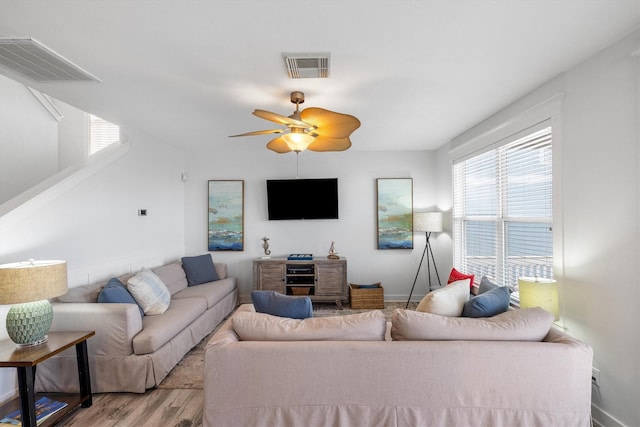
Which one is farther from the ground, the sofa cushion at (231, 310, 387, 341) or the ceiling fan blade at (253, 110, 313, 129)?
the ceiling fan blade at (253, 110, 313, 129)

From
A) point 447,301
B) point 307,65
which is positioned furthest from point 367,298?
point 307,65

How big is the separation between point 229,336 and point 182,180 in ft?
12.3

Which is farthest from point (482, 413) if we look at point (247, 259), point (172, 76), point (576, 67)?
point (247, 259)

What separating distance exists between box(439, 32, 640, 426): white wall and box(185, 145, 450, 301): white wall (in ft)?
8.73

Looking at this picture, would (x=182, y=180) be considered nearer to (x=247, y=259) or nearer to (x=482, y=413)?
(x=247, y=259)

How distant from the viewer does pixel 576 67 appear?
2131 millimetres

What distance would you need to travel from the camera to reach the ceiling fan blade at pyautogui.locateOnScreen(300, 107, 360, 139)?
6.67ft

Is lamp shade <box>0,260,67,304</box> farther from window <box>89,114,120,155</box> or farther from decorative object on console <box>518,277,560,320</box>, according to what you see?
decorative object on console <box>518,277,560,320</box>

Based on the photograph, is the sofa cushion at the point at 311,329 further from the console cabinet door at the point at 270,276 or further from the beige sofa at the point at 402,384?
the console cabinet door at the point at 270,276

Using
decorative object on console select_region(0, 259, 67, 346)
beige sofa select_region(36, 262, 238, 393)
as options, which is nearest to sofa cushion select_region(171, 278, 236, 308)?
beige sofa select_region(36, 262, 238, 393)

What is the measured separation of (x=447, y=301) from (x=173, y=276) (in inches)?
133

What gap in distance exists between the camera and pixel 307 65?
2.07m

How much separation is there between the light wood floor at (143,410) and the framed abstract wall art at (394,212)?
11.2 ft

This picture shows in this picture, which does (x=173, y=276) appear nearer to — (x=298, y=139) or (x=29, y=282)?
(x=29, y=282)
